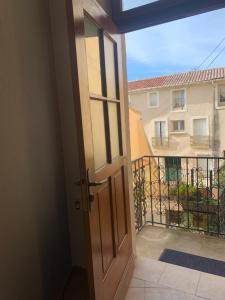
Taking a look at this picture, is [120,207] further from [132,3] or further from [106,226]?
[132,3]

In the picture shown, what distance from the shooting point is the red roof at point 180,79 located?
655 centimetres

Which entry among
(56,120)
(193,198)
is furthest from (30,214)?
(193,198)

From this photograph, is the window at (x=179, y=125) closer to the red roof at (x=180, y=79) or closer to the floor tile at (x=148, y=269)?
the red roof at (x=180, y=79)

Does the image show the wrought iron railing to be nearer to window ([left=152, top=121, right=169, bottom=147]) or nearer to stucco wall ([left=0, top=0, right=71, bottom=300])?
stucco wall ([left=0, top=0, right=71, bottom=300])

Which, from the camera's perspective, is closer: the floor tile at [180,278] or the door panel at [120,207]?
the door panel at [120,207]

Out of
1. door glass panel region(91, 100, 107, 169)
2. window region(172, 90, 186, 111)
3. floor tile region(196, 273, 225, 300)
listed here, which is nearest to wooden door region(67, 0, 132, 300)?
door glass panel region(91, 100, 107, 169)

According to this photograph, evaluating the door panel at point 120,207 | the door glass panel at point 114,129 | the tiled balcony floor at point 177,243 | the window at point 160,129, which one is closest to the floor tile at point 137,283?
the door panel at point 120,207

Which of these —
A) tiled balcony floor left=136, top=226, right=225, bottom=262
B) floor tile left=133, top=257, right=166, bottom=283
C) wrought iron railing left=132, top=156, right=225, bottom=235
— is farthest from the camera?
wrought iron railing left=132, top=156, right=225, bottom=235

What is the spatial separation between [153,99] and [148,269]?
612 cm

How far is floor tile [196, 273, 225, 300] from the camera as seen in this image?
1.62 meters

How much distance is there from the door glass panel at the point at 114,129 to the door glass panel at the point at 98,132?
133mm

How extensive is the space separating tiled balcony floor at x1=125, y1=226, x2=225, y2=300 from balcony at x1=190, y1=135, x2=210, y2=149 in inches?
193

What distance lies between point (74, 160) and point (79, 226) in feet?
1.77

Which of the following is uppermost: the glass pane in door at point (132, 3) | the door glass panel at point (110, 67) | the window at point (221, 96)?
the glass pane in door at point (132, 3)
